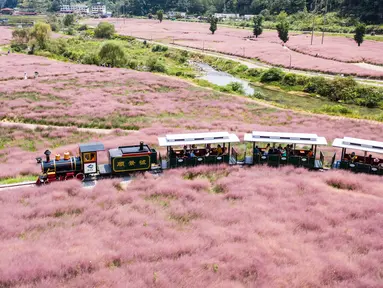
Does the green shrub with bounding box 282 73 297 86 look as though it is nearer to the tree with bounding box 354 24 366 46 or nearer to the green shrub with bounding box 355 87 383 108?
the green shrub with bounding box 355 87 383 108

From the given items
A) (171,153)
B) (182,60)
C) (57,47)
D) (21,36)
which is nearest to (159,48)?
(182,60)

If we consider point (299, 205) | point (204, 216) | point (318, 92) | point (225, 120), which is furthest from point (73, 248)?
point (318, 92)

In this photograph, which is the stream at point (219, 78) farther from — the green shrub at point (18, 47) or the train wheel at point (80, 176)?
the train wheel at point (80, 176)

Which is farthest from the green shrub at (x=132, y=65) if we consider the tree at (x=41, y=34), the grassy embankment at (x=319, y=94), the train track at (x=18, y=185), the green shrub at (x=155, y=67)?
the train track at (x=18, y=185)

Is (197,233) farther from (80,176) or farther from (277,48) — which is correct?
(277,48)

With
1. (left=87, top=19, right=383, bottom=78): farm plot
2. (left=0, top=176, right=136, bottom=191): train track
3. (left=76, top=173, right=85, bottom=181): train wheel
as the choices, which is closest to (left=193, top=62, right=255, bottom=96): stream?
(left=87, top=19, right=383, bottom=78): farm plot
